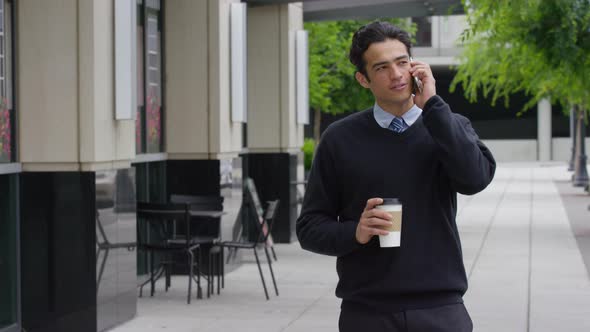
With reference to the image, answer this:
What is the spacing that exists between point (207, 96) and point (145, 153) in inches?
41.3

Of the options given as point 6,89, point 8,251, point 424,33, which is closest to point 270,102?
point 6,89

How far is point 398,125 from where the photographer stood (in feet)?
12.0

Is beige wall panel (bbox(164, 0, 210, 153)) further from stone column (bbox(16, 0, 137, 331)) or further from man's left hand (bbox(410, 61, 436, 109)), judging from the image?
man's left hand (bbox(410, 61, 436, 109))

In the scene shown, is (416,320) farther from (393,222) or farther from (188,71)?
(188,71)

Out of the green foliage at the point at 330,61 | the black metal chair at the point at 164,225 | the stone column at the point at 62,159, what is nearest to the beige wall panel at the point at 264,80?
the black metal chair at the point at 164,225

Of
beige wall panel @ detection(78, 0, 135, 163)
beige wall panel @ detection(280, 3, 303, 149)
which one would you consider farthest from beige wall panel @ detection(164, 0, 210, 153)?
beige wall panel @ detection(280, 3, 303, 149)

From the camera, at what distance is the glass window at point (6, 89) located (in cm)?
917

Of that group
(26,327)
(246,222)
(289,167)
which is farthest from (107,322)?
(289,167)

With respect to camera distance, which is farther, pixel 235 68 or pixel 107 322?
pixel 235 68

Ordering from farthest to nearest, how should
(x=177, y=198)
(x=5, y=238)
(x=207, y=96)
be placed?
(x=207, y=96), (x=177, y=198), (x=5, y=238)

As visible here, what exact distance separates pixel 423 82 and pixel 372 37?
9.1 inches

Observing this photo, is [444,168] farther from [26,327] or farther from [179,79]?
[179,79]

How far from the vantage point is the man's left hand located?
11.6ft

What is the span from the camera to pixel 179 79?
1380cm
